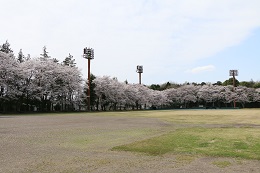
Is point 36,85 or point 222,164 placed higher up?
point 36,85


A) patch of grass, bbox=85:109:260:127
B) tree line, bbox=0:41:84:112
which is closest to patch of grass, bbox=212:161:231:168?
patch of grass, bbox=85:109:260:127

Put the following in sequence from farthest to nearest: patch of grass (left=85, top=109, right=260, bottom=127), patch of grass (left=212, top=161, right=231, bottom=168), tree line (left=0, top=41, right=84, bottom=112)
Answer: tree line (left=0, top=41, right=84, bottom=112), patch of grass (left=85, top=109, right=260, bottom=127), patch of grass (left=212, top=161, right=231, bottom=168)

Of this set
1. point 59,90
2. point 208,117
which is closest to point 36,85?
point 59,90

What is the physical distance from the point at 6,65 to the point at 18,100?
7381 mm

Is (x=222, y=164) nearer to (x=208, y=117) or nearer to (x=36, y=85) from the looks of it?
(x=208, y=117)

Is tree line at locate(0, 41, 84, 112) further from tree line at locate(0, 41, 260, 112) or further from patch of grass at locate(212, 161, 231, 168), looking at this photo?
patch of grass at locate(212, 161, 231, 168)

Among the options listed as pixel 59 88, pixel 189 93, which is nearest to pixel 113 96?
pixel 59 88

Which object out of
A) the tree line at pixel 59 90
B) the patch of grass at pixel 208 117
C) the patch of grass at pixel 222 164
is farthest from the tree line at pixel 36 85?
the patch of grass at pixel 222 164

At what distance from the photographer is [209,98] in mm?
96125

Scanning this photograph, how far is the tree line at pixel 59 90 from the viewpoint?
46.7 metres

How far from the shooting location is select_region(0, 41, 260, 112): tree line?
153 ft

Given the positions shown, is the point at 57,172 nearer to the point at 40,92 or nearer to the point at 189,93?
the point at 40,92

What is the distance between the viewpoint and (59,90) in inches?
2109

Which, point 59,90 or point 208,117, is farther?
point 59,90
